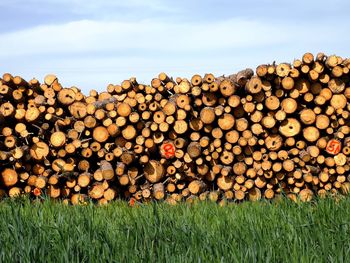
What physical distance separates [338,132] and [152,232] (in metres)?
4.00

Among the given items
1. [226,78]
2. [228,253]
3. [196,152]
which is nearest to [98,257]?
[228,253]

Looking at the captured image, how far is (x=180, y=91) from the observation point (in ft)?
22.2

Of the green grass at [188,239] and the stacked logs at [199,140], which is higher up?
the stacked logs at [199,140]

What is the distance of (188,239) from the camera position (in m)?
3.54

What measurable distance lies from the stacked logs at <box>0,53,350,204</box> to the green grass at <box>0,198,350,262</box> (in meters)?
2.35

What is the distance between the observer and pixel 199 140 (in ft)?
22.2

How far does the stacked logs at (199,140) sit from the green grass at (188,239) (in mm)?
2355

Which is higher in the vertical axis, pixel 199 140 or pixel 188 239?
pixel 199 140

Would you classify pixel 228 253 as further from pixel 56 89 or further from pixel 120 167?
pixel 56 89

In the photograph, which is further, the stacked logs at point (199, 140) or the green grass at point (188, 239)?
the stacked logs at point (199, 140)

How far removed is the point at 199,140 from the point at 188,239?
329 centimetres

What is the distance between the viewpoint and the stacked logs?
6.65 m

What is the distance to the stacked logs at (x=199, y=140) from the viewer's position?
21.8ft

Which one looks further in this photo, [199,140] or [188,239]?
[199,140]
